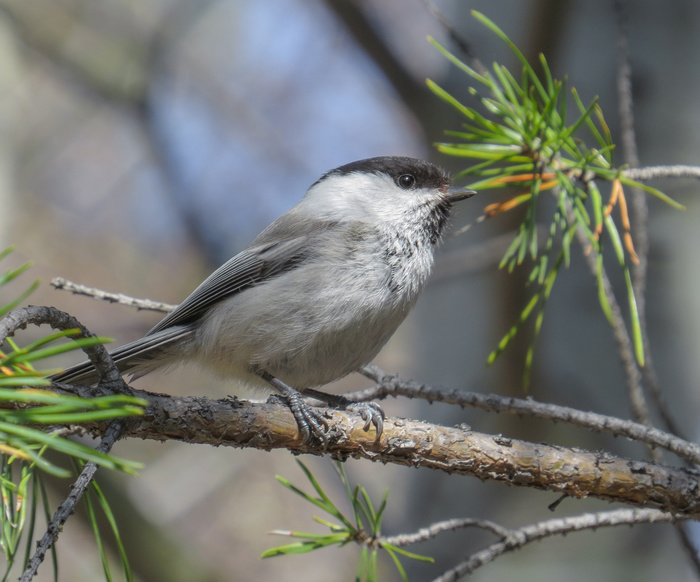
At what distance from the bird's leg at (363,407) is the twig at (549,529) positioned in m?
0.30

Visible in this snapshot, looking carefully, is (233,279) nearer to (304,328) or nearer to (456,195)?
(304,328)

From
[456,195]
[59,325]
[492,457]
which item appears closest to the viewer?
[59,325]

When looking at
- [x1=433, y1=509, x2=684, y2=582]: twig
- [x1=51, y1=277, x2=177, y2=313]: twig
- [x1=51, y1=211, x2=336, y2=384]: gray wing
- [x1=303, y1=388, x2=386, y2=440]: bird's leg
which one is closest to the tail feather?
[x1=51, y1=211, x2=336, y2=384]: gray wing

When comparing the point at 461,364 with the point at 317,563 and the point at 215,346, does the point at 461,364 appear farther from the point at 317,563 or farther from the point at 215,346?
the point at 317,563

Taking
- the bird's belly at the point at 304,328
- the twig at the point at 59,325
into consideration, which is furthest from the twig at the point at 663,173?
the twig at the point at 59,325

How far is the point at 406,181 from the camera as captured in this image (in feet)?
6.00

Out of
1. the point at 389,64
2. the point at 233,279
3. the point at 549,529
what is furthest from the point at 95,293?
the point at 389,64

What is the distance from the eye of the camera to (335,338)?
1479 mm

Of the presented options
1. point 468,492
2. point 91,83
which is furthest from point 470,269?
point 91,83

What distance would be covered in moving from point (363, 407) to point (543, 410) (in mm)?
360

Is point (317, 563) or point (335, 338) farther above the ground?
point (335, 338)

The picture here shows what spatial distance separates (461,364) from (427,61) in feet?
4.43

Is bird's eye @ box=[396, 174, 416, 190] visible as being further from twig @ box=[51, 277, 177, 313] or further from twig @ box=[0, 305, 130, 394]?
twig @ box=[0, 305, 130, 394]

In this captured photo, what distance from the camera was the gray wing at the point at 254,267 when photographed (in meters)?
1.67
